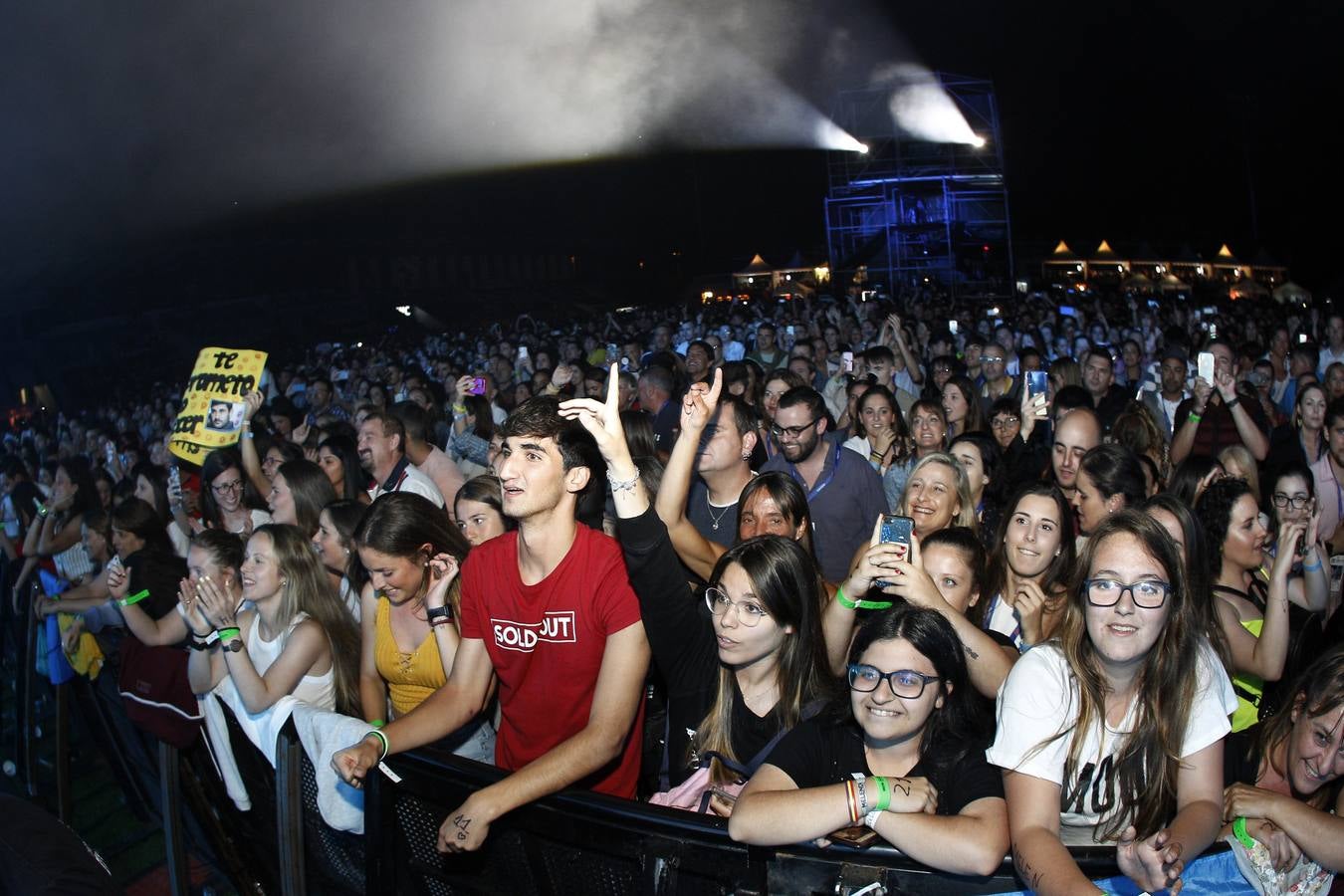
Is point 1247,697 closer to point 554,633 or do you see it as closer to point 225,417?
point 554,633

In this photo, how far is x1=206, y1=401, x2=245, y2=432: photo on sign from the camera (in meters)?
6.58

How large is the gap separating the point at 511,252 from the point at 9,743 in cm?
2897

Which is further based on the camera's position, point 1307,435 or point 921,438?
point 1307,435

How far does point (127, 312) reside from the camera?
70.1 feet

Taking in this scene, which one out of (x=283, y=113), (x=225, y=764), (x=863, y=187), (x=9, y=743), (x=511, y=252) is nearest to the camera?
(x=225, y=764)

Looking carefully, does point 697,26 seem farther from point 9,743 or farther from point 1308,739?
point 1308,739

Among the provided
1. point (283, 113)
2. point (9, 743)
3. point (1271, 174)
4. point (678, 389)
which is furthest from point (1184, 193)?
point (9, 743)

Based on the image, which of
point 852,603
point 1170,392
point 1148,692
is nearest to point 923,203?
point 1170,392

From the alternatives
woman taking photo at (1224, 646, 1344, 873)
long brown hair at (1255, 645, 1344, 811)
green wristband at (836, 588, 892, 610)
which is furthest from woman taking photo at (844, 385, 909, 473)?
long brown hair at (1255, 645, 1344, 811)

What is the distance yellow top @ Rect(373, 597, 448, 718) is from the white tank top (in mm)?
221

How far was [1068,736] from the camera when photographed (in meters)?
2.19

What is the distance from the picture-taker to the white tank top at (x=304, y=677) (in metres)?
3.45

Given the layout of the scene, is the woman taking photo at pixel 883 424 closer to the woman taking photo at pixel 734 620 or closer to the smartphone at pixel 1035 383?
the smartphone at pixel 1035 383

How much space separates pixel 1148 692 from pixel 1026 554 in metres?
1.23
